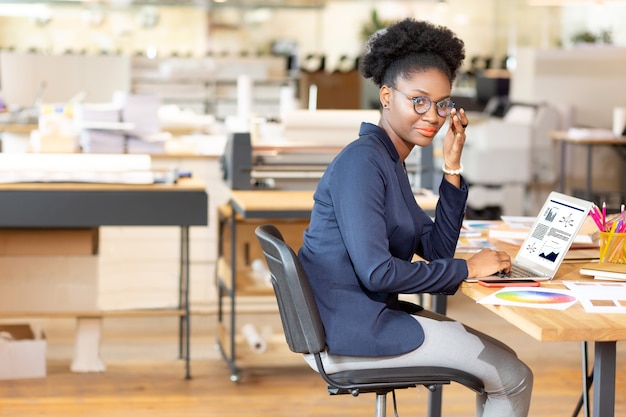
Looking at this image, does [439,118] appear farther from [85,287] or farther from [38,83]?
[38,83]

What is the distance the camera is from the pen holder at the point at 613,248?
253 centimetres

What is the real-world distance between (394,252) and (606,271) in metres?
0.49

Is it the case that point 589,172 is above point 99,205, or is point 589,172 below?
below

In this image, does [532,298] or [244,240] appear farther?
[244,240]

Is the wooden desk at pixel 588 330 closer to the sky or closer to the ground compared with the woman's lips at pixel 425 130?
closer to the ground

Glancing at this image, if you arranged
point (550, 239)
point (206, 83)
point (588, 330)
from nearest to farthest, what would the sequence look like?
1. point (588, 330)
2. point (550, 239)
3. point (206, 83)

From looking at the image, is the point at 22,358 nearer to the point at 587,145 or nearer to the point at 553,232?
the point at 553,232

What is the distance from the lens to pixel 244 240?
14.2 feet

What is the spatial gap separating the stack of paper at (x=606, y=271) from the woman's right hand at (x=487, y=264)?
201 mm

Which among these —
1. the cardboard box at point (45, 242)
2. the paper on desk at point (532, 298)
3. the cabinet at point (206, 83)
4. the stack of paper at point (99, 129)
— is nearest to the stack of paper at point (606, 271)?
the paper on desk at point (532, 298)

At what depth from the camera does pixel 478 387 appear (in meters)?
2.27

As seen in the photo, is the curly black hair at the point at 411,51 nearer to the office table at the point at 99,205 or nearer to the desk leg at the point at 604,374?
the desk leg at the point at 604,374

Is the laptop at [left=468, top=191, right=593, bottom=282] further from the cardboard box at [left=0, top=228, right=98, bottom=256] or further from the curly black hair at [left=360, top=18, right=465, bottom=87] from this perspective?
the cardboard box at [left=0, top=228, right=98, bottom=256]

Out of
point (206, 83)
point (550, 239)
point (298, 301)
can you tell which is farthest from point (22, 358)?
point (206, 83)
